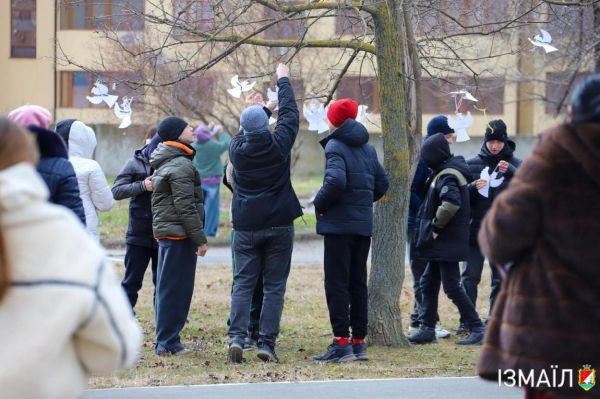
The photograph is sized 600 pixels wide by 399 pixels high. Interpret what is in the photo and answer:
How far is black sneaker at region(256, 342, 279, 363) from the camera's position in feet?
23.8

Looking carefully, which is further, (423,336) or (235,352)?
(423,336)

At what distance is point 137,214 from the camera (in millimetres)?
8422

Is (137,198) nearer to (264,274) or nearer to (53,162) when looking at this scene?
(264,274)

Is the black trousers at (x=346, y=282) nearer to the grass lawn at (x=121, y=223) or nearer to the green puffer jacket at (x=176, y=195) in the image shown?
the green puffer jacket at (x=176, y=195)

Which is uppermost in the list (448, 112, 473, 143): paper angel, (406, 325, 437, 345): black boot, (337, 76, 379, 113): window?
(337, 76, 379, 113): window

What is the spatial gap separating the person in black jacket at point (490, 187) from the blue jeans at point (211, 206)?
331 inches

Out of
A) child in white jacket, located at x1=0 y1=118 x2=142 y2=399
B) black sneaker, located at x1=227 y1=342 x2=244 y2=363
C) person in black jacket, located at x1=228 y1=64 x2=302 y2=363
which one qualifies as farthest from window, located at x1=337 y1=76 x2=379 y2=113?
child in white jacket, located at x1=0 y1=118 x2=142 y2=399

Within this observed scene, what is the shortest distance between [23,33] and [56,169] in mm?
29132

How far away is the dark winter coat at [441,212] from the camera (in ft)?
27.0

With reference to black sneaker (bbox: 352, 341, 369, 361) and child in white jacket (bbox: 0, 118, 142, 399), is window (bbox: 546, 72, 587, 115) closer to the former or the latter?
black sneaker (bbox: 352, 341, 369, 361)

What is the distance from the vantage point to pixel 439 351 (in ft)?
26.2

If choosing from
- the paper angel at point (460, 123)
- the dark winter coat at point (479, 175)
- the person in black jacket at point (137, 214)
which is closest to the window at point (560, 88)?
the dark winter coat at point (479, 175)

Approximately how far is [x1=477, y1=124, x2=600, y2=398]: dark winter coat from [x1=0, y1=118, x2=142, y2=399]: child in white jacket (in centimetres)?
163

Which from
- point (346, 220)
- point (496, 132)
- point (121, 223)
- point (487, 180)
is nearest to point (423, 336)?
point (487, 180)
